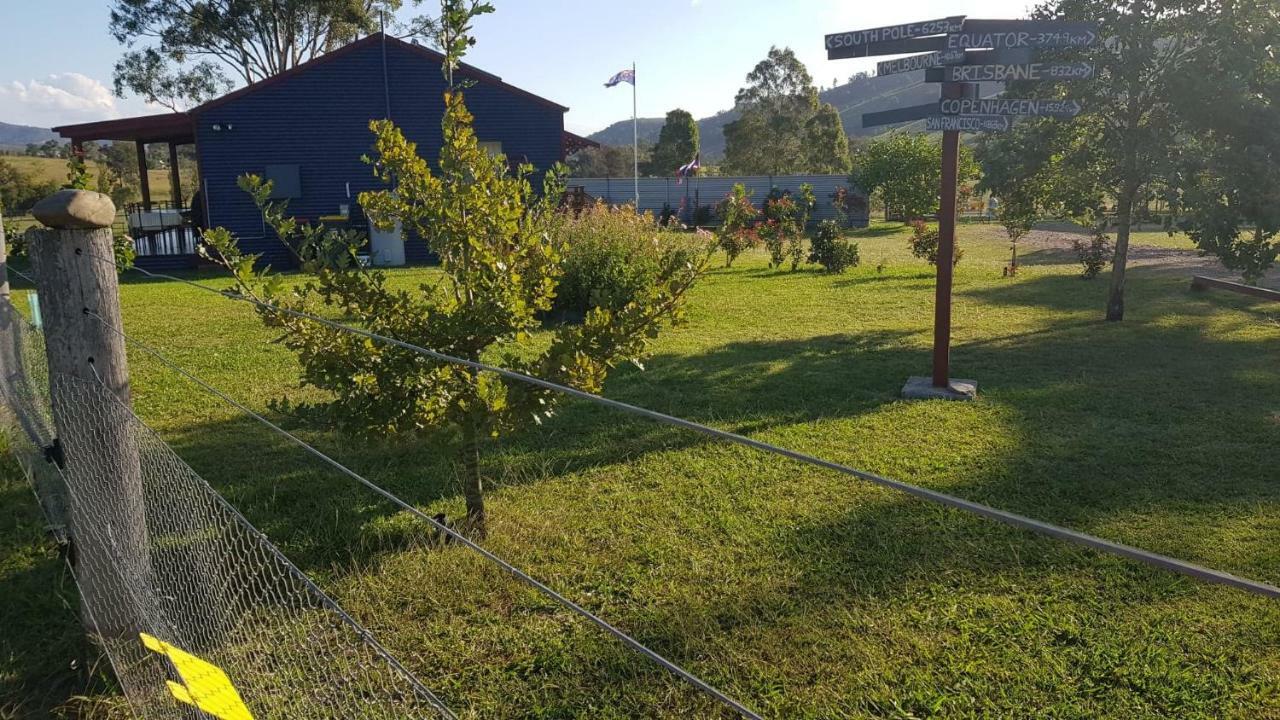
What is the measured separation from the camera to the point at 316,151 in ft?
66.9

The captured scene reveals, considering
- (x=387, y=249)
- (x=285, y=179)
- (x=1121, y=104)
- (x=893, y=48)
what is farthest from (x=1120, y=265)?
(x=285, y=179)

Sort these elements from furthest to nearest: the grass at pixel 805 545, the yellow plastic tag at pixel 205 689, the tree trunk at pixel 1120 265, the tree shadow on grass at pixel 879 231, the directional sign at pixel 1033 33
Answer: the tree shadow on grass at pixel 879 231, the tree trunk at pixel 1120 265, the directional sign at pixel 1033 33, the grass at pixel 805 545, the yellow plastic tag at pixel 205 689

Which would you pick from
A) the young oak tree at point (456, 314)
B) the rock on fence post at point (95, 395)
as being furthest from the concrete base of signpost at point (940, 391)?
the rock on fence post at point (95, 395)

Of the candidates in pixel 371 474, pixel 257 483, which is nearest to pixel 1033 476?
pixel 371 474

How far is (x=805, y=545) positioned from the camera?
415 cm

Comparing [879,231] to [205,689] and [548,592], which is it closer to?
[205,689]

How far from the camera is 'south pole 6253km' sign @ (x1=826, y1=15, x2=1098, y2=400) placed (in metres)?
6.61

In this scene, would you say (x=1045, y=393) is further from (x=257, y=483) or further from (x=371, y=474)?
(x=257, y=483)

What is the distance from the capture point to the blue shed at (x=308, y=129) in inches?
773

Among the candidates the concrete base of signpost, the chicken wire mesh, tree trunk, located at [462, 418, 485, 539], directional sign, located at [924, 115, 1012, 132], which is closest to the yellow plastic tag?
the chicken wire mesh

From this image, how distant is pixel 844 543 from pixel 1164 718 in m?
1.57

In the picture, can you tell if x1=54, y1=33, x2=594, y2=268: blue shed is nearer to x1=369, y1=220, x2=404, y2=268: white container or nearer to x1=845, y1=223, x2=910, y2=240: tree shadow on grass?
x1=369, y1=220, x2=404, y2=268: white container

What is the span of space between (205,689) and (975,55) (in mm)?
6874

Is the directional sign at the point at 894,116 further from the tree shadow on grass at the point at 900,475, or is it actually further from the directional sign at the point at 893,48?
the tree shadow on grass at the point at 900,475
